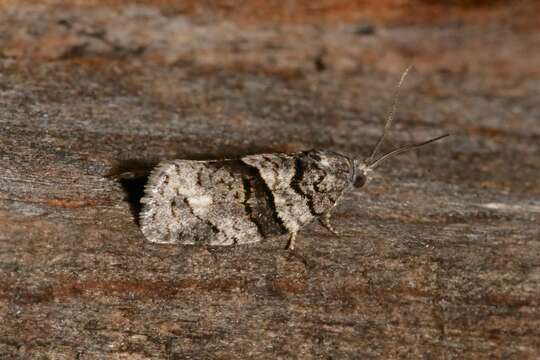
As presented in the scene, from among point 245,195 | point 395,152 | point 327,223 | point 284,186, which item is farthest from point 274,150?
point 395,152

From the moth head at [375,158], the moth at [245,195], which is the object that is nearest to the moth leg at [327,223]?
the moth at [245,195]

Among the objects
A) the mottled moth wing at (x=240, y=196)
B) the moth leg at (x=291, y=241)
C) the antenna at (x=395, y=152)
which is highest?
the antenna at (x=395, y=152)

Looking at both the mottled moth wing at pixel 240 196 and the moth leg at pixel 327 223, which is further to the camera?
the moth leg at pixel 327 223

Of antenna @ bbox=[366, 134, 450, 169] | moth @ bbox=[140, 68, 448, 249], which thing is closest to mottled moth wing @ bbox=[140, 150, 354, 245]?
moth @ bbox=[140, 68, 448, 249]

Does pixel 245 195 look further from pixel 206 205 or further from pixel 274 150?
pixel 274 150

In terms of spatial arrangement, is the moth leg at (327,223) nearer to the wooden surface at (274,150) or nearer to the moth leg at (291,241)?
the wooden surface at (274,150)

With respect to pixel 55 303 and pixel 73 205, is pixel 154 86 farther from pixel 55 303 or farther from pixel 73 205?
pixel 55 303

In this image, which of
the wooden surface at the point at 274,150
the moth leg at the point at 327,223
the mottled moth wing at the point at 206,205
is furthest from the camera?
the moth leg at the point at 327,223

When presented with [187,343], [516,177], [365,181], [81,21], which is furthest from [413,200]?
[81,21]
